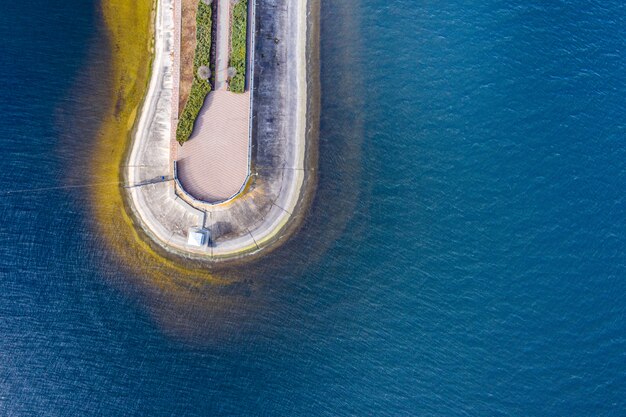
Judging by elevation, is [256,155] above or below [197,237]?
above

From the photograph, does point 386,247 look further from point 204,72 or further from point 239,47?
point 204,72

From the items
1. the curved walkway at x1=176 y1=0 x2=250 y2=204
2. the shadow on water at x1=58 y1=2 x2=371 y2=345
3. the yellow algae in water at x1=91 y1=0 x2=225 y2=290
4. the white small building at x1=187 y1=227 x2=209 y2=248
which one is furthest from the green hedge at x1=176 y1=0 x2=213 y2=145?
the white small building at x1=187 y1=227 x2=209 y2=248

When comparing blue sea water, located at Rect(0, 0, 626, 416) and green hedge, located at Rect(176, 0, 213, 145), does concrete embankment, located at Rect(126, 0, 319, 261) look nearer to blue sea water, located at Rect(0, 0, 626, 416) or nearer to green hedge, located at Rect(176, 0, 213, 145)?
green hedge, located at Rect(176, 0, 213, 145)

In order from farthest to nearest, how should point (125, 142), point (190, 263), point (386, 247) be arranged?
point (125, 142) → point (190, 263) → point (386, 247)

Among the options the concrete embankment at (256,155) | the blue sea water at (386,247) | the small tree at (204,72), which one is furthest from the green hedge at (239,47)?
the blue sea water at (386,247)

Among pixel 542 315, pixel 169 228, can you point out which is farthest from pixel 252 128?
pixel 542 315

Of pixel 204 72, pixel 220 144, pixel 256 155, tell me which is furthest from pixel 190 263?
pixel 204 72
